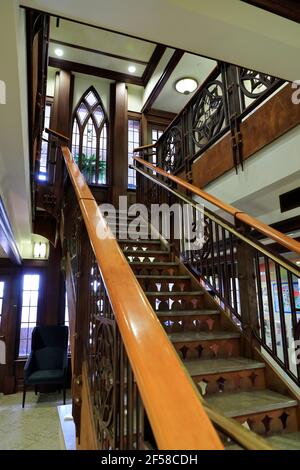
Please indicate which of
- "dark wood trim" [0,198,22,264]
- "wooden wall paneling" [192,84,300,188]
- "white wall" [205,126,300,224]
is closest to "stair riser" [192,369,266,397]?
"white wall" [205,126,300,224]

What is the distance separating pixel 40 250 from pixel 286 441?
16.9 feet

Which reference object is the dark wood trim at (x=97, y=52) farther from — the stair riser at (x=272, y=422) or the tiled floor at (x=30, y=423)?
the stair riser at (x=272, y=422)

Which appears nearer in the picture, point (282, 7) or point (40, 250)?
Result: point (282, 7)

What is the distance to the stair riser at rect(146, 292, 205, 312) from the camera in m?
2.51

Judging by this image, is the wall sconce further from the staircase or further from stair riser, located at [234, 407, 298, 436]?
stair riser, located at [234, 407, 298, 436]

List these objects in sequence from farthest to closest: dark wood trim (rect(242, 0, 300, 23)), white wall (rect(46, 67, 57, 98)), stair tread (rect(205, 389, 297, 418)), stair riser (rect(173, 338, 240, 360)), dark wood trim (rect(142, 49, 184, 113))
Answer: white wall (rect(46, 67, 57, 98)) → dark wood trim (rect(142, 49, 184, 113)) → stair riser (rect(173, 338, 240, 360)) → stair tread (rect(205, 389, 297, 418)) → dark wood trim (rect(242, 0, 300, 23))

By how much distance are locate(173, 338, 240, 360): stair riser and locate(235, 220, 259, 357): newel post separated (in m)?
0.09

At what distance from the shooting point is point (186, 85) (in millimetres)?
5527

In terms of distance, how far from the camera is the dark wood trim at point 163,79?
4.96 meters

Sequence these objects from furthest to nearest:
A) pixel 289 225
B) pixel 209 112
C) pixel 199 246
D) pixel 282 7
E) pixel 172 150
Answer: pixel 172 150 < pixel 209 112 < pixel 199 246 < pixel 289 225 < pixel 282 7

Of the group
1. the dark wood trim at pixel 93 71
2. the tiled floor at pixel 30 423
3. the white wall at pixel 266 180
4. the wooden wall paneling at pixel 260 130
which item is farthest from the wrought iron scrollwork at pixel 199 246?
the dark wood trim at pixel 93 71

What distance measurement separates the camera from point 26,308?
221 inches

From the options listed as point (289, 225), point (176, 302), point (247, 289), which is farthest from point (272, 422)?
point (289, 225)

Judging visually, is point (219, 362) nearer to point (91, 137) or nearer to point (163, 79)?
point (163, 79)
